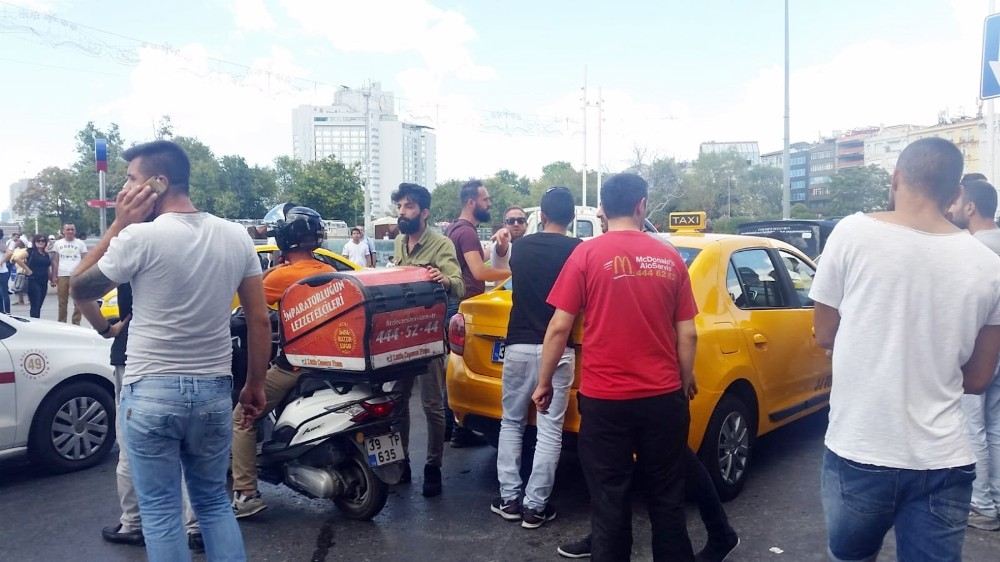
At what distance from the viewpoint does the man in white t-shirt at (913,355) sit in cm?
223

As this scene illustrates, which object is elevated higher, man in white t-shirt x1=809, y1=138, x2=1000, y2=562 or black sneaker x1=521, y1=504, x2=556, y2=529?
man in white t-shirt x1=809, y1=138, x2=1000, y2=562

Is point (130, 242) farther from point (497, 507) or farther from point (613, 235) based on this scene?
point (497, 507)

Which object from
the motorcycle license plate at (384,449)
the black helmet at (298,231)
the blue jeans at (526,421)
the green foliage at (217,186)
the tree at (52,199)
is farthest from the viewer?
the tree at (52,199)

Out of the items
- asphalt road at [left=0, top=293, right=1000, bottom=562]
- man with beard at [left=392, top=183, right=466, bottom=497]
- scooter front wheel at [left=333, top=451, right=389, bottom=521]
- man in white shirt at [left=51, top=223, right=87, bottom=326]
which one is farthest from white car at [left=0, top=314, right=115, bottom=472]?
man in white shirt at [left=51, top=223, right=87, bottom=326]

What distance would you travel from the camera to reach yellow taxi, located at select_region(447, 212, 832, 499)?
4.41 metres

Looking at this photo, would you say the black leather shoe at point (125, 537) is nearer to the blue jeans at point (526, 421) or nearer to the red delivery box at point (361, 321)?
the red delivery box at point (361, 321)

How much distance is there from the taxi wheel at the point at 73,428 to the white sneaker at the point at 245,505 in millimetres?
1723

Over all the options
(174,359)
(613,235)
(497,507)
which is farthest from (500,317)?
(174,359)

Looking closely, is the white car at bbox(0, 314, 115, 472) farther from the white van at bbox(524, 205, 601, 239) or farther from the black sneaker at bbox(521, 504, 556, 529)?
the white van at bbox(524, 205, 601, 239)

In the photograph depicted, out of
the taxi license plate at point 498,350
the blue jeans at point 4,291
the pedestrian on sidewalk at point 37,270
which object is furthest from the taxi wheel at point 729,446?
the blue jeans at point 4,291

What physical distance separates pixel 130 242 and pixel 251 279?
1.69 feet

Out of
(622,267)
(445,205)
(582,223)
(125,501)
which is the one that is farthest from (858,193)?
(125,501)

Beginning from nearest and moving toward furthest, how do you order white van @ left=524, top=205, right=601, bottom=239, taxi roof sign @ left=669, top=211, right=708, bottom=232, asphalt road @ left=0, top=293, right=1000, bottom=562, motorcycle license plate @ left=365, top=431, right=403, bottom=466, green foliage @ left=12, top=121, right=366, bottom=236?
asphalt road @ left=0, top=293, right=1000, bottom=562, motorcycle license plate @ left=365, top=431, right=403, bottom=466, taxi roof sign @ left=669, top=211, right=708, bottom=232, white van @ left=524, top=205, right=601, bottom=239, green foliage @ left=12, top=121, right=366, bottom=236

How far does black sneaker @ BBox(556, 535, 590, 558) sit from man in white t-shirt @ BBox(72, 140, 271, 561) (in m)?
1.64
